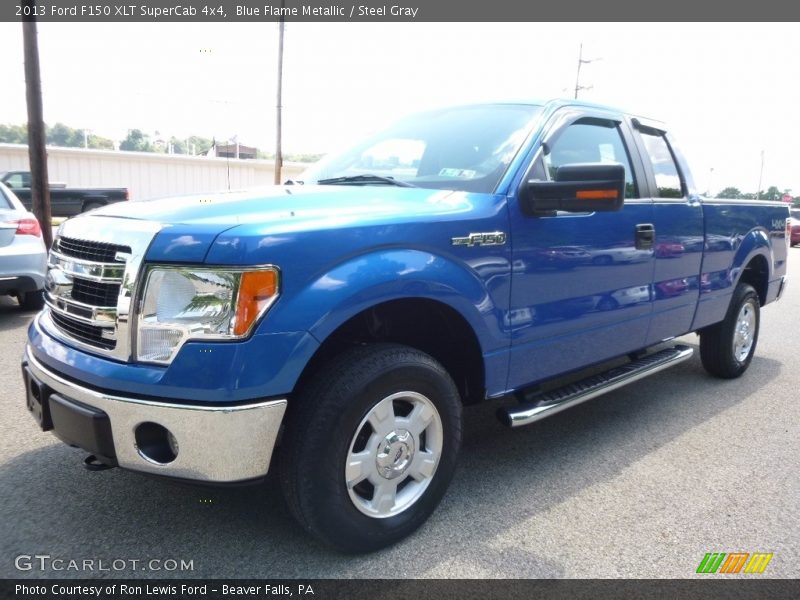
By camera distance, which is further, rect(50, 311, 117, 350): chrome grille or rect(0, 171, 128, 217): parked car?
rect(0, 171, 128, 217): parked car

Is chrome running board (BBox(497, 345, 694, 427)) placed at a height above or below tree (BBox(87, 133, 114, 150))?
below

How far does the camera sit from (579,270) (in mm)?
3158

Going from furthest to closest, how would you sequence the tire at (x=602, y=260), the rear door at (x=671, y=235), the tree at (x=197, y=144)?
the tree at (x=197, y=144)
the rear door at (x=671, y=235)
the tire at (x=602, y=260)

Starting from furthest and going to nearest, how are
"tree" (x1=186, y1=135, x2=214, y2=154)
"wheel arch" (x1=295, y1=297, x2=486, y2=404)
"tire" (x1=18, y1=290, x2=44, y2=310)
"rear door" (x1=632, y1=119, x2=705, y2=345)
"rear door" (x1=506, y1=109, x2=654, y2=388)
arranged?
"tree" (x1=186, y1=135, x2=214, y2=154), "tire" (x1=18, y1=290, x2=44, y2=310), "rear door" (x1=632, y1=119, x2=705, y2=345), "rear door" (x1=506, y1=109, x2=654, y2=388), "wheel arch" (x1=295, y1=297, x2=486, y2=404)

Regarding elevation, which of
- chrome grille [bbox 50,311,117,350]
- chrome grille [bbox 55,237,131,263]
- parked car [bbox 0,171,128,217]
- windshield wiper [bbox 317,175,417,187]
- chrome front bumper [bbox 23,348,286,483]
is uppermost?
windshield wiper [bbox 317,175,417,187]

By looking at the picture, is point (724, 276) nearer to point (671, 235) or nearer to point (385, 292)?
point (671, 235)

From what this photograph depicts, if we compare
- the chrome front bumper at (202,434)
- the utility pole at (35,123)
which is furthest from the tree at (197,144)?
the chrome front bumper at (202,434)

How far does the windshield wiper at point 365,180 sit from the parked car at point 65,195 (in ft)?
59.4

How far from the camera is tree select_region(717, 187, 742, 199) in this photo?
502cm

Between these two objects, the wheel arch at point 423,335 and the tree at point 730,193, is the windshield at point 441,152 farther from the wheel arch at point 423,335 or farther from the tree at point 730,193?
the tree at point 730,193

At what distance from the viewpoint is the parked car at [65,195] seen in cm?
1900

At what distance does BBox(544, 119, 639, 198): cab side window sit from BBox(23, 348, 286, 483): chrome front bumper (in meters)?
1.91

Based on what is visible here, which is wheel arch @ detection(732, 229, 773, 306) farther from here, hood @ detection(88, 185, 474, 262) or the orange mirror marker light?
the orange mirror marker light

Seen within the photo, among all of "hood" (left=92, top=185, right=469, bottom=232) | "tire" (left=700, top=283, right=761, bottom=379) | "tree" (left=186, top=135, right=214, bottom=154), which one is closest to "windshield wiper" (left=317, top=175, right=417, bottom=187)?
"hood" (left=92, top=185, right=469, bottom=232)
